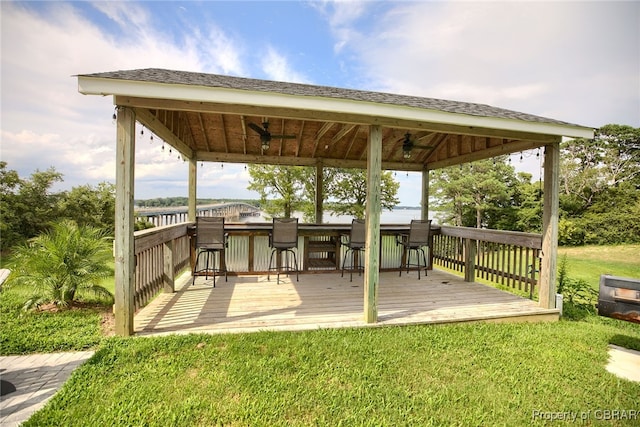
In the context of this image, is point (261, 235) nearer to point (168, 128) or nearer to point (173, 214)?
point (168, 128)

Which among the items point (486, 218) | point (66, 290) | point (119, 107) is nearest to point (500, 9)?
point (119, 107)

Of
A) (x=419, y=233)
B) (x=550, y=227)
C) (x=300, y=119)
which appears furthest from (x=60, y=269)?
(x=550, y=227)

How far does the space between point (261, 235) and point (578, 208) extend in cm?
1989

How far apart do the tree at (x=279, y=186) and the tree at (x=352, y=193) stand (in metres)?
1.70

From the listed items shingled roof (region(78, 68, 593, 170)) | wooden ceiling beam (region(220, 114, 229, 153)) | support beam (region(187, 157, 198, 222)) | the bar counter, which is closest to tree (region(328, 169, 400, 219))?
shingled roof (region(78, 68, 593, 170))

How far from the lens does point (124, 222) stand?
293cm

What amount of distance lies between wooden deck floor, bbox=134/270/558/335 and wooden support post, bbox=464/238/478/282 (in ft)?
0.63

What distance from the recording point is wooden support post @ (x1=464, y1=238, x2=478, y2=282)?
5.64 m

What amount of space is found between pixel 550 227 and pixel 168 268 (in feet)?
19.0

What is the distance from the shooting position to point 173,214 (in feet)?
28.1

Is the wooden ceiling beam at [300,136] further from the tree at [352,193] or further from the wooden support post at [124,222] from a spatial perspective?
the tree at [352,193]

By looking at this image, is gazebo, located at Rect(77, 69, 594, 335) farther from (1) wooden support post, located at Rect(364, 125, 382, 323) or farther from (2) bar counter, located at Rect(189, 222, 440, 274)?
(2) bar counter, located at Rect(189, 222, 440, 274)

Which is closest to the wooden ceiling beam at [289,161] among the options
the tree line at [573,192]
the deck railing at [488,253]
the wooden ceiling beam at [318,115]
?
the deck railing at [488,253]

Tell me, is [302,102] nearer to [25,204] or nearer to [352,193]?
[25,204]
